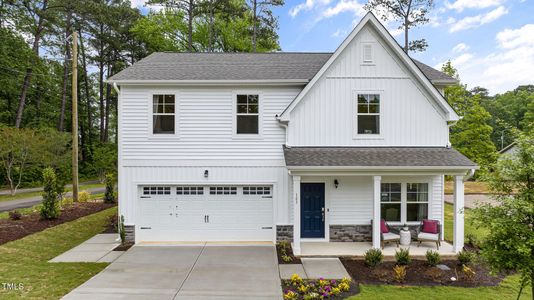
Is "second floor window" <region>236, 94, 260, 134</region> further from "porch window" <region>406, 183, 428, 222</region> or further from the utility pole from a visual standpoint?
the utility pole

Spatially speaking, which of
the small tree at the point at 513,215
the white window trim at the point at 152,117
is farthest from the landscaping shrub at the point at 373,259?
the white window trim at the point at 152,117

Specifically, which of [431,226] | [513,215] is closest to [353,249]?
[431,226]

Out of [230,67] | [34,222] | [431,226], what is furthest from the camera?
[34,222]

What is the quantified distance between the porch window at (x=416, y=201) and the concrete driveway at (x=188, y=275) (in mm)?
5520

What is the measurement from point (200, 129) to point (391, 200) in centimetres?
777

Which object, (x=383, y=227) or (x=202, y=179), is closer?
(x=383, y=227)

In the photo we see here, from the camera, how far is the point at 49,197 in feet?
43.0

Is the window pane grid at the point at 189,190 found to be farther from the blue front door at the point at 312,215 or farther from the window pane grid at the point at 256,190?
the blue front door at the point at 312,215

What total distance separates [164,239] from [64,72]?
3198 cm

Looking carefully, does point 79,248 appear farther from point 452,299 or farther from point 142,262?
point 452,299

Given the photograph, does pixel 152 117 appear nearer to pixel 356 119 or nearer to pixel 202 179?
pixel 202 179

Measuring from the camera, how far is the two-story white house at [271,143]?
10875mm

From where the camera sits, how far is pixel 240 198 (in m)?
11.2

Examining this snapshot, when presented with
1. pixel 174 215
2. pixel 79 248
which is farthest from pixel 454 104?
pixel 79 248
